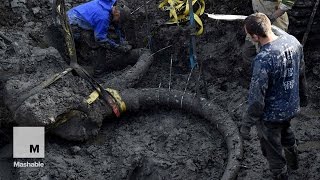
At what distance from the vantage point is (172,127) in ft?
17.1

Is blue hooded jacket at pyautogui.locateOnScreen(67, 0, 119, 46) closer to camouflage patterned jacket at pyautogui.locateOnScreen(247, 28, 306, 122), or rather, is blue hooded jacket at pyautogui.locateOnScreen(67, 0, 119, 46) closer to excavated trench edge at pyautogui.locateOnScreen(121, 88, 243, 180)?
excavated trench edge at pyautogui.locateOnScreen(121, 88, 243, 180)

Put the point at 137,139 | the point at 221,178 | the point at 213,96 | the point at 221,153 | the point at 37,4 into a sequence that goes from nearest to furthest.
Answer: the point at 221,178, the point at 221,153, the point at 137,139, the point at 213,96, the point at 37,4

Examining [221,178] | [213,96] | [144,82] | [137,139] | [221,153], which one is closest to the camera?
[221,178]

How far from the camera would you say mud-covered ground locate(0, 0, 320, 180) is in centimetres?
463

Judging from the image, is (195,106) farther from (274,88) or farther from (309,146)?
(274,88)

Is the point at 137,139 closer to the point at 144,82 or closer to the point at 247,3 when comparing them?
the point at 144,82

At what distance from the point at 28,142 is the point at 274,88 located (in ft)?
8.73

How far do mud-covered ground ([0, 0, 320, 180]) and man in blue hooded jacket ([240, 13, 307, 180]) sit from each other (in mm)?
555

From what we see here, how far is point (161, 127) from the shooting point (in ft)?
17.2

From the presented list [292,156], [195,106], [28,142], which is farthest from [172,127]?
[28,142]

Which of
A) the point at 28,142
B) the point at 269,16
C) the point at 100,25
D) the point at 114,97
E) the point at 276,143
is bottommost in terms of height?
the point at 28,142

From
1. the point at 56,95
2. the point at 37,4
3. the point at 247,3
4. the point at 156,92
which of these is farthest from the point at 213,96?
the point at 37,4

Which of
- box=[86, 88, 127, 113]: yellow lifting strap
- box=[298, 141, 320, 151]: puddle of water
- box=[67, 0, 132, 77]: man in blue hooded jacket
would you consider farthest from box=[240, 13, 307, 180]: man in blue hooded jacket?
box=[67, 0, 132, 77]: man in blue hooded jacket

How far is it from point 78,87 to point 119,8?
1.31 m
